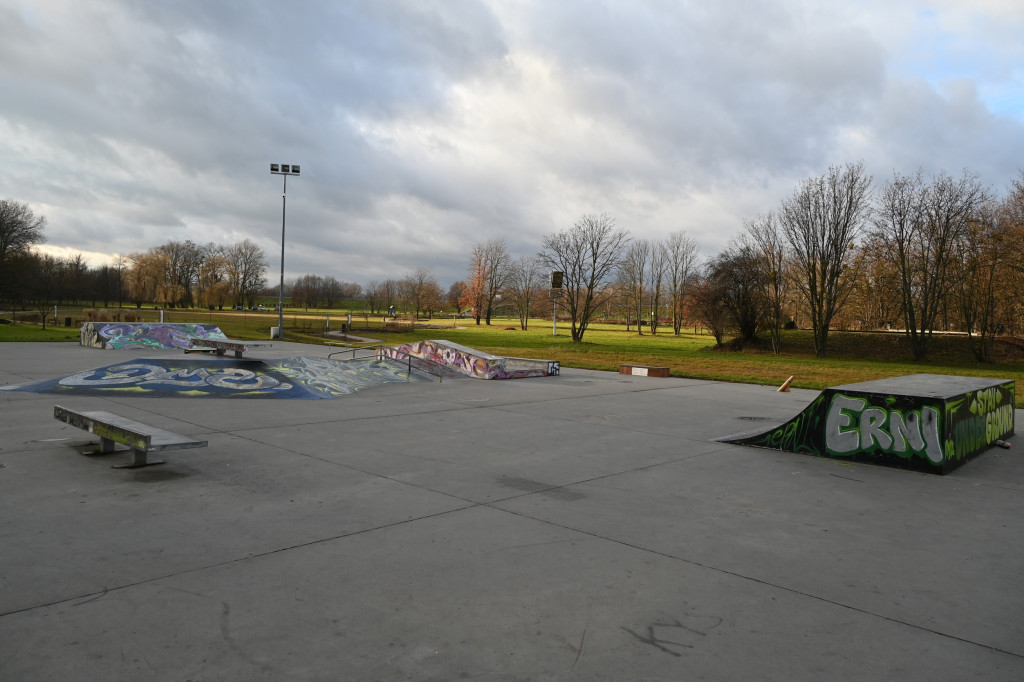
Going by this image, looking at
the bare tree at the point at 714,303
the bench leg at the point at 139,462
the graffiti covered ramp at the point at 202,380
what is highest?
the bare tree at the point at 714,303

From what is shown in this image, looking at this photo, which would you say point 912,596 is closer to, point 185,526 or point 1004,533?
point 1004,533

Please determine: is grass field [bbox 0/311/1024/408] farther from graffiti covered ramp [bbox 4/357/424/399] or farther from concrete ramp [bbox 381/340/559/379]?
graffiti covered ramp [bbox 4/357/424/399]

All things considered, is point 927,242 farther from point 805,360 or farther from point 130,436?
point 130,436

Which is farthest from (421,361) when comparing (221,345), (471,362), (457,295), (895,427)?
(457,295)

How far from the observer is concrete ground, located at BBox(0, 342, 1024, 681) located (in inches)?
121

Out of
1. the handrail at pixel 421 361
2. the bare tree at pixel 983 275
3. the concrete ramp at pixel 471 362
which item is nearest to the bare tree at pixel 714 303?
the bare tree at pixel 983 275

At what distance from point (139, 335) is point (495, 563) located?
27021 mm

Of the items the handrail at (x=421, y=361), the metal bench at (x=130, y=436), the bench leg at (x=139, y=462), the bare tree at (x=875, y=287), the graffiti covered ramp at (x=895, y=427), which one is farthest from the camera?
A: the bare tree at (x=875, y=287)

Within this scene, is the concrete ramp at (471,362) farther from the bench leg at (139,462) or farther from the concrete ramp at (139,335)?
the bench leg at (139,462)

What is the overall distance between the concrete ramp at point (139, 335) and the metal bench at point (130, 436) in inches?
766

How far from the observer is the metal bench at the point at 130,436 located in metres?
6.22

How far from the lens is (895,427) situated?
8164mm

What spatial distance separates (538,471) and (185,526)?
3762mm

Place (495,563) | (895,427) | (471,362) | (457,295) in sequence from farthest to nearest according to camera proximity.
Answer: (457,295)
(471,362)
(895,427)
(495,563)
